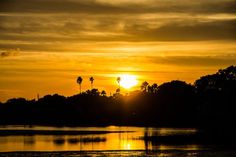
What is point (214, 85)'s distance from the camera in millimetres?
151625

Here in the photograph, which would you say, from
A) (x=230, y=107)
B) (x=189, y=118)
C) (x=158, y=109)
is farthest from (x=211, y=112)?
(x=158, y=109)

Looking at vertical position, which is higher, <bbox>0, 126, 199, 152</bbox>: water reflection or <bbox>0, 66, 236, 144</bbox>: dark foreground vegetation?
<bbox>0, 66, 236, 144</bbox>: dark foreground vegetation

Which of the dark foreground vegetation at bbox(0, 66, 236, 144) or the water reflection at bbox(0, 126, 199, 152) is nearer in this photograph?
the water reflection at bbox(0, 126, 199, 152)

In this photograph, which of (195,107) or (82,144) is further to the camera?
(195,107)

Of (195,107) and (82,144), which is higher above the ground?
(195,107)

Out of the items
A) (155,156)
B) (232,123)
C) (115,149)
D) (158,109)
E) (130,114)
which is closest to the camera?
(155,156)

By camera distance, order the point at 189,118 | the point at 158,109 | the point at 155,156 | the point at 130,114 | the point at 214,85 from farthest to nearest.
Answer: the point at 130,114, the point at 158,109, the point at 189,118, the point at 214,85, the point at 155,156

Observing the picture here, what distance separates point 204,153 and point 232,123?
6482 cm

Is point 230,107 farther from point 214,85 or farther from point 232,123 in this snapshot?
point 214,85

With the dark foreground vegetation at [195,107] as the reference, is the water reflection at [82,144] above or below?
below

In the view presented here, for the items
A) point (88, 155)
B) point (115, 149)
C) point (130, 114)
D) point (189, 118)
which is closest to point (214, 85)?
point (189, 118)

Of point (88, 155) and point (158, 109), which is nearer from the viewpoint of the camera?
point (88, 155)

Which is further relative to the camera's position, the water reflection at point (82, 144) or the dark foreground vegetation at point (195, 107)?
the dark foreground vegetation at point (195, 107)

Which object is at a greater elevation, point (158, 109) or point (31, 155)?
point (158, 109)
